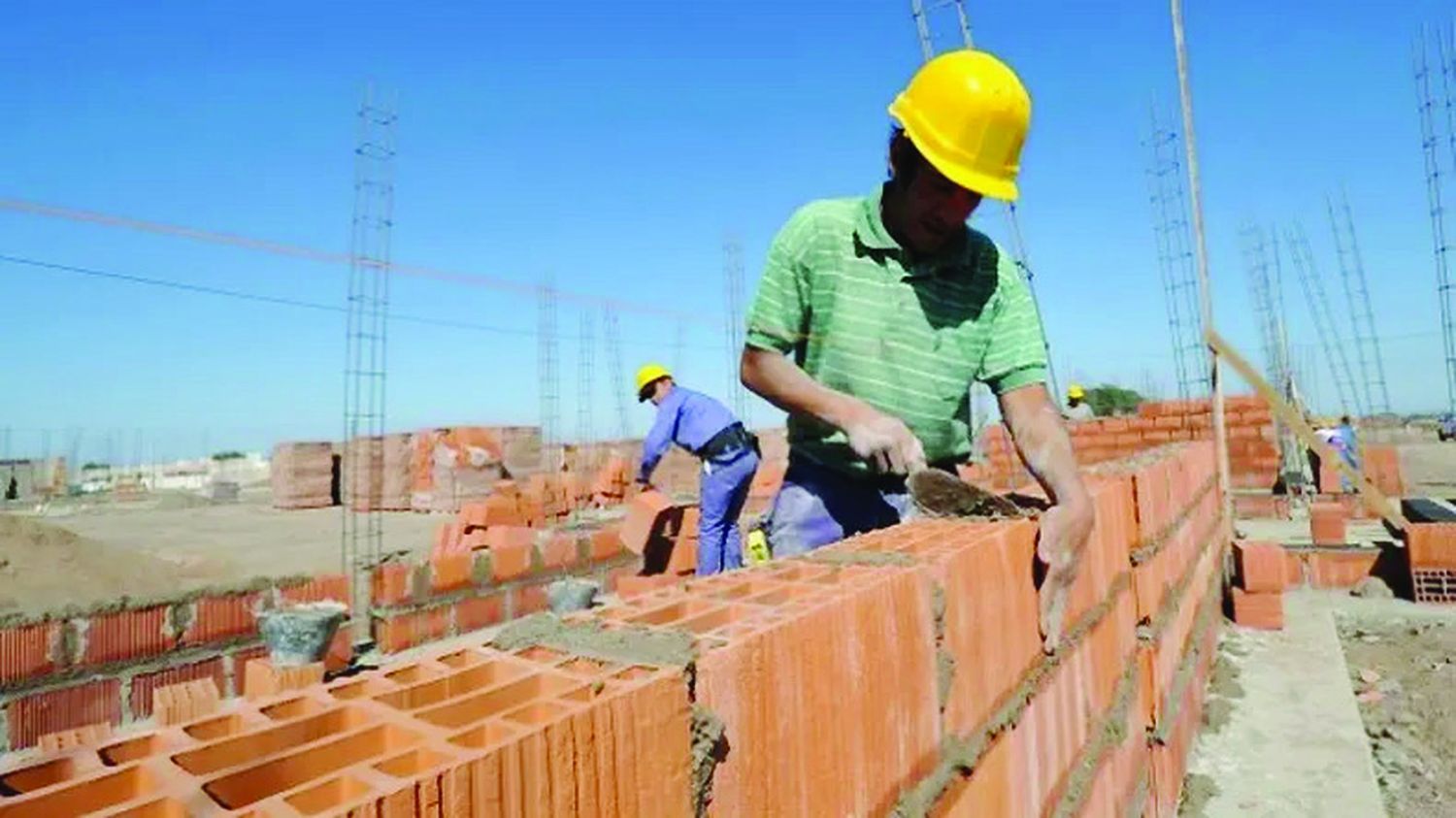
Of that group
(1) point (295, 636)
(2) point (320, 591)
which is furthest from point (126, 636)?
(2) point (320, 591)

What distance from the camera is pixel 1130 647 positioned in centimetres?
295

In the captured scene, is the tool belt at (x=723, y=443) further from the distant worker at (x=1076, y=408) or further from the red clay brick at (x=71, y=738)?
the distant worker at (x=1076, y=408)

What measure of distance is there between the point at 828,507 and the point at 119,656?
380 cm

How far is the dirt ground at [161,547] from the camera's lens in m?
6.73

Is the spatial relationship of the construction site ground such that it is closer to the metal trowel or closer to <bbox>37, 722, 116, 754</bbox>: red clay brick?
the metal trowel

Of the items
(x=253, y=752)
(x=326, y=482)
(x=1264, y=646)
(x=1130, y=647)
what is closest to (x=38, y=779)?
(x=253, y=752)

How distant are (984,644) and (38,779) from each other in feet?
4.69

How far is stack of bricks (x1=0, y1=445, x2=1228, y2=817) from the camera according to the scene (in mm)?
708

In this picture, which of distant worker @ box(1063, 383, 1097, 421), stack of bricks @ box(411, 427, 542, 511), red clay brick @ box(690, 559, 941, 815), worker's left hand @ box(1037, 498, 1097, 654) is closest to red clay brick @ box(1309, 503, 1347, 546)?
distant worker @ box(1063, 383, 1097, 421)

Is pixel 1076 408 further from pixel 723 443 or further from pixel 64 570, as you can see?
pixel 64 570

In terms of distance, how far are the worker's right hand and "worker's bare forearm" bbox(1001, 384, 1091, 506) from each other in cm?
38

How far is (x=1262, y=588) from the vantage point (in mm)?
6551

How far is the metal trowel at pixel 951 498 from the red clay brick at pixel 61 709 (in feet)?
13.6

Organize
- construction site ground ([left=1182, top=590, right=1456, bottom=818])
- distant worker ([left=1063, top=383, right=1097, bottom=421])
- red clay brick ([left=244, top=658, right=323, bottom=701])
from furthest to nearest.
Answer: distant worker ([left=1063, top=383, right=1097, bottom=421])
red clay brick ([left=244, top=658, right=323, bottom=701])
construction site ground ([left=1182, top=590, right=1456, bottom=818])
